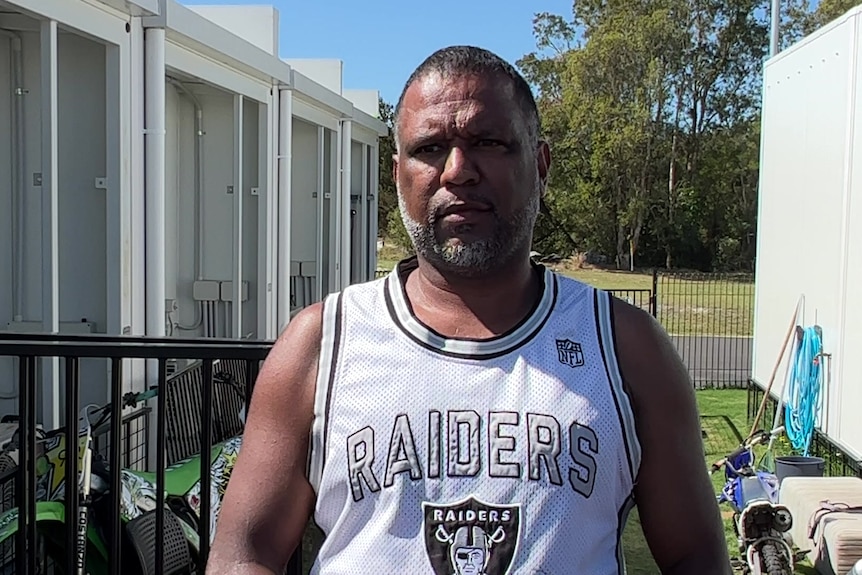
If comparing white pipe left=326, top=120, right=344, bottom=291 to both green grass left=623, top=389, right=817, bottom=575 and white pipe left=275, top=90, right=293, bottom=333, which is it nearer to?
white pipe left=275, top=90, right=293, bottom=333

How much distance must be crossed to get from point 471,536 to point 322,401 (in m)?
0.31

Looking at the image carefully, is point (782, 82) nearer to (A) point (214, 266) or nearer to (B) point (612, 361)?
(A) point (214, 266)

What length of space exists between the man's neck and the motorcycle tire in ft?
9.80

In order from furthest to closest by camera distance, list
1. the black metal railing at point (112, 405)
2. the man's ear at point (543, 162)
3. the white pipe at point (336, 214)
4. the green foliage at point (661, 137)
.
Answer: the green foliage at point (661, 137)
the white pipe at point (336, 214)
the black metal railing at point (112, 405)
the man's ear at point (543, 162)

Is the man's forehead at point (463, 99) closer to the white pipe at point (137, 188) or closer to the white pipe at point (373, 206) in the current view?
the white pipe at point (137, 188)

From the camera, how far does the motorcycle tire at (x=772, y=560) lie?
158 inches

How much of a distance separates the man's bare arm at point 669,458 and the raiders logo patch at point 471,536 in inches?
9.7

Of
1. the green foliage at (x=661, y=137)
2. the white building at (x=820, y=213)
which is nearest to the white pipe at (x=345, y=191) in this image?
the white building at (x=820, y=213)

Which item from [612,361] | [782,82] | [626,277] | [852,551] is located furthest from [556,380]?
[626,277]

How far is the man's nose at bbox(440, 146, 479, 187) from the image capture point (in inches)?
58.4

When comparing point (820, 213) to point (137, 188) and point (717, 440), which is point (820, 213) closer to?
point (717, 440)

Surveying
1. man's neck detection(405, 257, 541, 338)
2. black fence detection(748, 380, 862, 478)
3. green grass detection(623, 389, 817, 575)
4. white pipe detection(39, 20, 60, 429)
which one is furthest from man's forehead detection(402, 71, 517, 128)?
black fence detection(748, 380, 862, 478)

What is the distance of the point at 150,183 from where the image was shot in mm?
4793

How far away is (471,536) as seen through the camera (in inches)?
55.0
